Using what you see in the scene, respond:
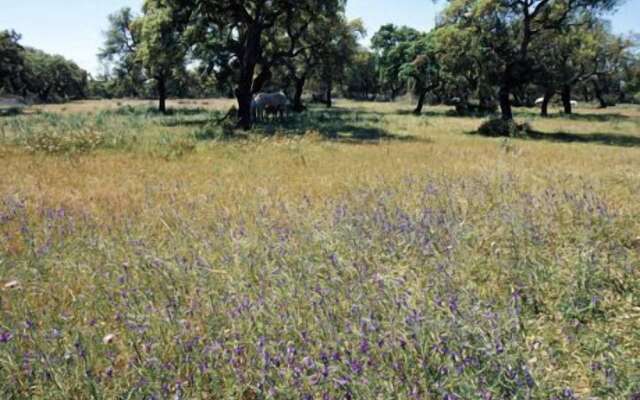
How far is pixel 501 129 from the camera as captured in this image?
21.2 m

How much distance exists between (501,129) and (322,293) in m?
21.1

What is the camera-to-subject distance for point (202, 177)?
899 centimetres

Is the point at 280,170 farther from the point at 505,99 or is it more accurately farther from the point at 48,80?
the point at 48,80

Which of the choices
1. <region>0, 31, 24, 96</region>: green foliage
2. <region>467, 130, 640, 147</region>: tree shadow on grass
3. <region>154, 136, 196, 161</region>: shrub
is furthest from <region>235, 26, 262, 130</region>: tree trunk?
<region>0, 31, 24, 96</region>: green foliage

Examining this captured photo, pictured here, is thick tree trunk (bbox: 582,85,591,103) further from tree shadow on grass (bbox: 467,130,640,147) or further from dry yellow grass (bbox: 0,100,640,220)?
dry yellow grass (bbox: 0,100,640,220)

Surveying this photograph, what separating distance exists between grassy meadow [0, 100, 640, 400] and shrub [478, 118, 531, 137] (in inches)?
588

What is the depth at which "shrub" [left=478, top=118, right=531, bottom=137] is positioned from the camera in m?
20.9

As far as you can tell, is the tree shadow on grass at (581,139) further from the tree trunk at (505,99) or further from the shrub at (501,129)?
the tree trunk at (505,99)

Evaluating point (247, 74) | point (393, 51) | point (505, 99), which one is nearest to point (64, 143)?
point (247, 74)

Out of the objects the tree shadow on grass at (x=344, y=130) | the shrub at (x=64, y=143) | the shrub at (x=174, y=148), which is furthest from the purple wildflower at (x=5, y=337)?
the tree shadow on grass at (x=344, y=130)

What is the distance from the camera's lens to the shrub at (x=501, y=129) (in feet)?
68.5

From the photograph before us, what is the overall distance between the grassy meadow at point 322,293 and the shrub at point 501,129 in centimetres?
1494

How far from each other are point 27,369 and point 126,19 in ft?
162

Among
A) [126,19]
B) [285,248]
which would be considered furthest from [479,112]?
[285,248]
